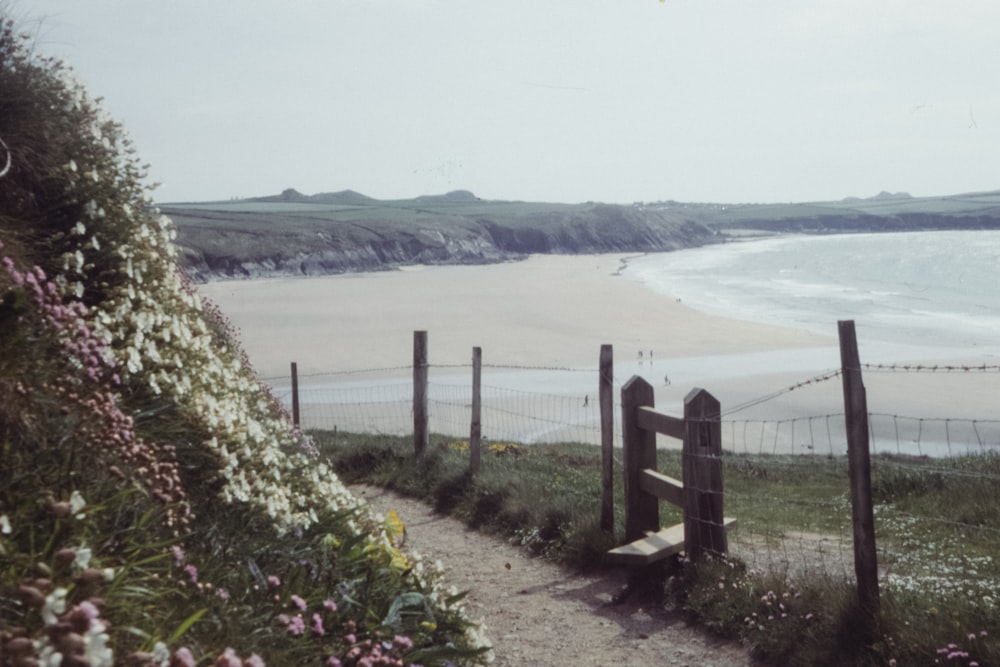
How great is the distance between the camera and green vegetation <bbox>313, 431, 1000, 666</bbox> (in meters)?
5.71

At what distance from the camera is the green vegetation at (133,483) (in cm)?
271

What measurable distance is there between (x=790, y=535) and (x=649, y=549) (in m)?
3.03

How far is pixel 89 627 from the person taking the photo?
6.54 feet

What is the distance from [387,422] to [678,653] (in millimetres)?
17738

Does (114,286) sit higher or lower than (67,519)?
higher

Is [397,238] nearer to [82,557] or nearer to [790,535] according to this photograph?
[790,535]

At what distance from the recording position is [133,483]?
148 inches

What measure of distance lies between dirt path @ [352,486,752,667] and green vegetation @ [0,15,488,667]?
1501 millimetres

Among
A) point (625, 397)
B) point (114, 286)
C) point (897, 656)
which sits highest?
point (114, 286)

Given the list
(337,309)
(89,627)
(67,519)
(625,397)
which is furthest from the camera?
(337,309)

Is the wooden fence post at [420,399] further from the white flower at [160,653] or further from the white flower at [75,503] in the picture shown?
the white flower at [160,653]

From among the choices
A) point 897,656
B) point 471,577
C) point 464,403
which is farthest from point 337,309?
point 897,656

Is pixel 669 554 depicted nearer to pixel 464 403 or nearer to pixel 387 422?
pixel 387 422

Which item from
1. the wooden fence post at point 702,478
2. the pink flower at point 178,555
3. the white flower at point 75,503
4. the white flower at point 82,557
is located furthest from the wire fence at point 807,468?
the white flower at point 82,557
